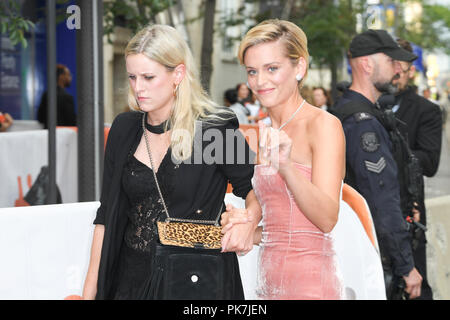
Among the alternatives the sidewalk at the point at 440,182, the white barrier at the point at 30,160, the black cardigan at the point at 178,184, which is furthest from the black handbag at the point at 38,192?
the sidewalk at the point at 440,182

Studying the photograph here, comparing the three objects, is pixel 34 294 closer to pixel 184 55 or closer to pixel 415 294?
pixel 184 55

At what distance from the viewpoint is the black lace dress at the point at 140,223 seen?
2.52 m

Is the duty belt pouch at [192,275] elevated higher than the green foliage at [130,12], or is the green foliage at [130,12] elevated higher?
the green foliage at [130,12]

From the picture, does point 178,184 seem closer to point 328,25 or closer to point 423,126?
point 423,126

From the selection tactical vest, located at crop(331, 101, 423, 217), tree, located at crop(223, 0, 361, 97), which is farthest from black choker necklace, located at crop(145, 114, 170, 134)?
tree, located at crop(223, 0, 361, 97)

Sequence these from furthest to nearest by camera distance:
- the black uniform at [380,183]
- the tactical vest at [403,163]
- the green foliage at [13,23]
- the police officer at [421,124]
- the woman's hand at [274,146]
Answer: the green foliage at [13,23] → the police officer at [421,124] → the tactical vest at [403,163] → the black uniform at [380,183] → the woman's hand at [274,146]

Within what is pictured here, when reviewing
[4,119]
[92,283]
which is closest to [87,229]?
[92,283]

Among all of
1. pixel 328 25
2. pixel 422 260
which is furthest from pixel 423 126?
pixel 328 25

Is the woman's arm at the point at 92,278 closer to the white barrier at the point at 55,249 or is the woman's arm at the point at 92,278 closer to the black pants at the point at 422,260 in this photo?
the white barrier at the point at 55,249

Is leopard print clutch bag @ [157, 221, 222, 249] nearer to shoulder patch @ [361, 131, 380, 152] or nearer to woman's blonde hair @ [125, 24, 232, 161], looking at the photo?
woman's blonde hair @ [125, 24, 232, 161]

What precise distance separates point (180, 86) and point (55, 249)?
3.02 feet

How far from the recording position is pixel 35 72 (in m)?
16.9

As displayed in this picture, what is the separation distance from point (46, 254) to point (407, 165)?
77.7 inches

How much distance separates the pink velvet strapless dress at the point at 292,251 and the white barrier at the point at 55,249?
22cm
